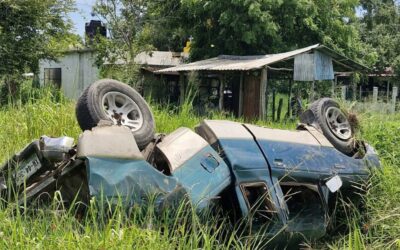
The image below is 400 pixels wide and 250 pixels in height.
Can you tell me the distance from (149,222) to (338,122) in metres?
3.12

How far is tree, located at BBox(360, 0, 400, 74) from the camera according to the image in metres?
34.3

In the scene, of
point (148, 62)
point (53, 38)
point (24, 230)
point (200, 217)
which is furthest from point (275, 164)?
point (148, 62)

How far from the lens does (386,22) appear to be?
1507 inches

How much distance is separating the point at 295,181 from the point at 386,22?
123 ft

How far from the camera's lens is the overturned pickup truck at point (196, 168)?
363 centimetres

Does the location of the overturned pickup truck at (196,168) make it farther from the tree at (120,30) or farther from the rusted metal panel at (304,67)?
the tree at (120,30)

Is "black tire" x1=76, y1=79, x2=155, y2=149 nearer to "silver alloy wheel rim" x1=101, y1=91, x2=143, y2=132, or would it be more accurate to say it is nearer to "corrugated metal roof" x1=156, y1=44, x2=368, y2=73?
"silver alloy wheel rim" x1=101, y1=91, x2=143, y2=132

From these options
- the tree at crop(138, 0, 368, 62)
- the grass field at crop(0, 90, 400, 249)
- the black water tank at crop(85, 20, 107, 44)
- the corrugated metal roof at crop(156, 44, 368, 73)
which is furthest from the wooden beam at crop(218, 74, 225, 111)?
the grass field at crop(0, 90, 400, 249)

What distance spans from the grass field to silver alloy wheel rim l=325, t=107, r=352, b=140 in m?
0.61

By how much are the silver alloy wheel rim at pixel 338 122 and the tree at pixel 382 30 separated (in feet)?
92.8

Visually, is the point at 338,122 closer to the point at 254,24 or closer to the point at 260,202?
the point at 260,202

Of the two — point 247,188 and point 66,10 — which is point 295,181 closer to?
point 247,188

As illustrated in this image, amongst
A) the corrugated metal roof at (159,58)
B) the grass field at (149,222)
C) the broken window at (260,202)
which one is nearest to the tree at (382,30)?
the corrugated metal roof at (159,58)

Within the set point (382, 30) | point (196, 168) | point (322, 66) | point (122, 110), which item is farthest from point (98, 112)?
point (382, 30)
